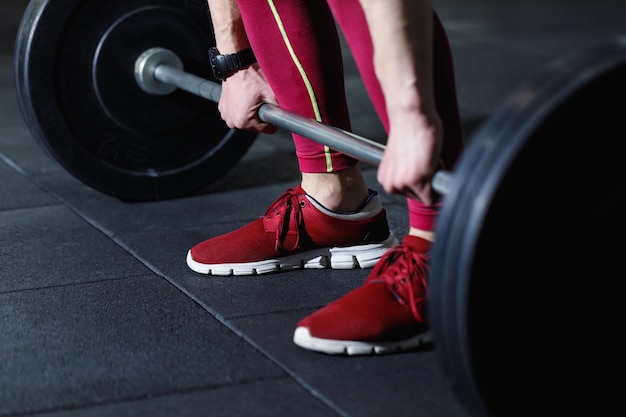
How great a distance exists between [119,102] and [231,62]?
477mm

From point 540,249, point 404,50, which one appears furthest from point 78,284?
point 540,249

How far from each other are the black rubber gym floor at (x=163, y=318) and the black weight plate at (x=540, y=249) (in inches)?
2.4

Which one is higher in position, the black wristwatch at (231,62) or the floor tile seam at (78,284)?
the black wristwatch at (231,62)

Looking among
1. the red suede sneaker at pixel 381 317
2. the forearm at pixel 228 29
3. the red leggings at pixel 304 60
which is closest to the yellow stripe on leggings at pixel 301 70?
the red leggings at pixel 304 60

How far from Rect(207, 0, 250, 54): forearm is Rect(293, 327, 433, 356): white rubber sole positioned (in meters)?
0.51

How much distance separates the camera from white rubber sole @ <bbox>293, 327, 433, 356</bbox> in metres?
1.23

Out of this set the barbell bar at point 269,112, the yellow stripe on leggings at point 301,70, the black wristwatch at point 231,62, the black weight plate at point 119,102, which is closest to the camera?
the barbell bar at point 269,112

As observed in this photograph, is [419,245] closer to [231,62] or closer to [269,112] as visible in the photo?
[269,112]

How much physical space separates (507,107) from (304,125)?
48cm

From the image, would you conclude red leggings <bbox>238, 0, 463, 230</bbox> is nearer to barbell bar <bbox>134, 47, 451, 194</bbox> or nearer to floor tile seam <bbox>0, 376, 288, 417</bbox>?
barbell bar <bbox>134, 47, 451, 194</bbox>

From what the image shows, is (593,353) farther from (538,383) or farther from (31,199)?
(31,199)

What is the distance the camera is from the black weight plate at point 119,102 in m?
1.87

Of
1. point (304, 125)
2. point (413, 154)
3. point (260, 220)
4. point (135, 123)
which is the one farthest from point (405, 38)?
point (135, 123)

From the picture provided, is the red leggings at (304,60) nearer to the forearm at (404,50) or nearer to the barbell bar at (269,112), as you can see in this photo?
the barbell bar at (269,112)
